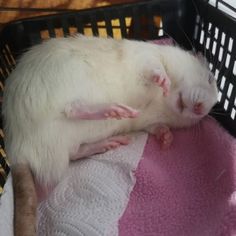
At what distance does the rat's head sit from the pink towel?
0.07 meters

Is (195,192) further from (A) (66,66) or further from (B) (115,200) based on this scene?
(A) (66,66)

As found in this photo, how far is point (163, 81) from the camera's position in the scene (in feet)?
3.34

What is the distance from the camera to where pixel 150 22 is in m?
1.24

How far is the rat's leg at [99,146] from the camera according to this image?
104 cm

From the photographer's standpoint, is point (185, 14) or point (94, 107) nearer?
point (94, 107)

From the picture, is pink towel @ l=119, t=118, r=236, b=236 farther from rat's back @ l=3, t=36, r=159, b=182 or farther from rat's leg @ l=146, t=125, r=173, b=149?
rat's back @ l=3, t=36, r=159, b=182

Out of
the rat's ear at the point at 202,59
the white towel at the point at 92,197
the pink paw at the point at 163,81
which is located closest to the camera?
the white towel at the point at 92,197

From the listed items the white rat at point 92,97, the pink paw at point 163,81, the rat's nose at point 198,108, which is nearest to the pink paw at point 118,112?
the white rat at point 92,97

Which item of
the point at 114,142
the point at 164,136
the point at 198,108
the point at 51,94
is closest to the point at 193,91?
the point at 198,108

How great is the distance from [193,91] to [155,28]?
0.31 m

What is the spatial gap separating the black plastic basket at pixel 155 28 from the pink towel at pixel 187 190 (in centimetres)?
11

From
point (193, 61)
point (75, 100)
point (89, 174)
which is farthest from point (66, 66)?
point (193, 61)

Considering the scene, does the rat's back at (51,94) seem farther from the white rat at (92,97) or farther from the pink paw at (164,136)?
the pink paw at (164,136)

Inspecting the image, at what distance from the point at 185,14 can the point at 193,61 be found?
204mm
